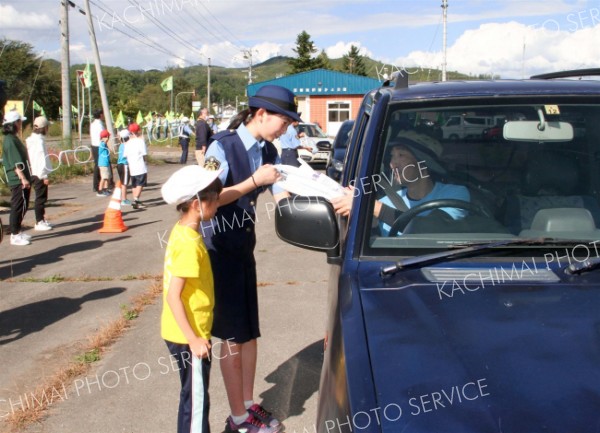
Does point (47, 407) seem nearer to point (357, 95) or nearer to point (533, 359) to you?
point (533, 359)

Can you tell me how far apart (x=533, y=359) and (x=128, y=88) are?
378ft

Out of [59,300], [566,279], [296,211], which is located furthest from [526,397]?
[59,300]

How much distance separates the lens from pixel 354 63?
309 feet

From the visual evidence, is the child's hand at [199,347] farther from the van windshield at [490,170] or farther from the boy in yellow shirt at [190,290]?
the van windshield at [490,170]

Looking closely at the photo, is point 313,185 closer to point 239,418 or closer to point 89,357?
point 239,418

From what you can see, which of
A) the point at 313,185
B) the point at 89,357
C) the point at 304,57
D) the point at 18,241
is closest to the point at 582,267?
the point at 313,185

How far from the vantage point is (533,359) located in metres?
1.93

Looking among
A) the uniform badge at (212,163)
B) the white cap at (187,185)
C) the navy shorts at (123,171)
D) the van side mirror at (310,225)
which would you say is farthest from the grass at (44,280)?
the navy shorts at (123,171)

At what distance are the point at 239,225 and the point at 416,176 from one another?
103cm

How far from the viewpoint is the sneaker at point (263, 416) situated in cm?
384

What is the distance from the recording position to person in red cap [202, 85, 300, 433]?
3514mm

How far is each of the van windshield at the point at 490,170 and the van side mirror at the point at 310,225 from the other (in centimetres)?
21

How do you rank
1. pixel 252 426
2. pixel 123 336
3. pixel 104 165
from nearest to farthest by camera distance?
pixel 252 426 < pixel 123 336 < pixel 104 165

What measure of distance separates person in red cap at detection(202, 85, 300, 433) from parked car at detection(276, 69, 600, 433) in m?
0.55
